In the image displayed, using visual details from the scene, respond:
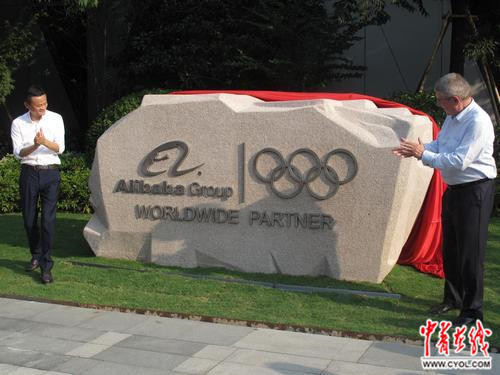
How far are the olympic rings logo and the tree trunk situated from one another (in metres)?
6.36

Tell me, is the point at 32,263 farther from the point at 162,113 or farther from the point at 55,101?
the point at 55,101

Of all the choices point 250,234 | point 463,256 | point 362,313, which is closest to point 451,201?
point 463,256

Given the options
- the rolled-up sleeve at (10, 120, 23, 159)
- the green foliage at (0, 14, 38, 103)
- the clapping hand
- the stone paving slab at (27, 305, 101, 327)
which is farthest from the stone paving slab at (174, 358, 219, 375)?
the green foliage at (0, 14, 38, 103)

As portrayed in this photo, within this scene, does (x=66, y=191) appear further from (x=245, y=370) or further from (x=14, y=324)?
(x=245, y=370)

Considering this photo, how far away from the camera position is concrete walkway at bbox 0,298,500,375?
173 inches

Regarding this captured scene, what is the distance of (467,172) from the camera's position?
5.02m

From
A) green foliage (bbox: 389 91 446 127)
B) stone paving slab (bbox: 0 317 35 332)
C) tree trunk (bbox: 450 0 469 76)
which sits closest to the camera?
stone paving slab (bbox: 0 317 35 332)

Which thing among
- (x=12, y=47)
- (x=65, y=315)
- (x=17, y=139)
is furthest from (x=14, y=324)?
(x=12, y=47)

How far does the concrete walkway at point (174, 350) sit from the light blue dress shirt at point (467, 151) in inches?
51.2

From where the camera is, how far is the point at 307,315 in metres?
5.52

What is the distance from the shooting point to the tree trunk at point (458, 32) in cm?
1189

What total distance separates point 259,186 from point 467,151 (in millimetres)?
2470

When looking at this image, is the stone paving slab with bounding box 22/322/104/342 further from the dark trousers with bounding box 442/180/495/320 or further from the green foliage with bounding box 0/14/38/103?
the green foliage with bounding box 0/14/38/103

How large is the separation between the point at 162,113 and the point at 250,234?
1581 millimetres
